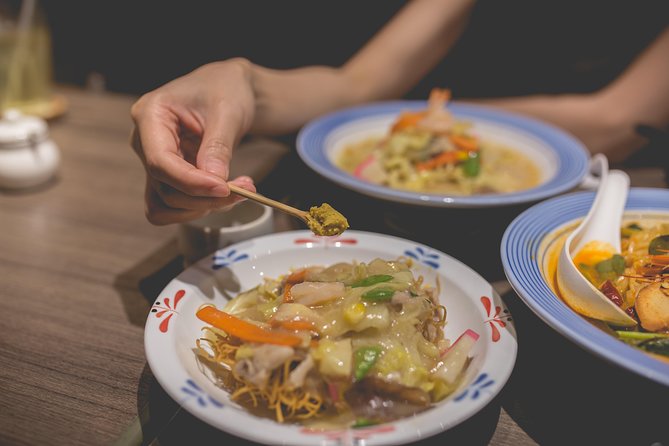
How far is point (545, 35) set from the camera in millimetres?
4250

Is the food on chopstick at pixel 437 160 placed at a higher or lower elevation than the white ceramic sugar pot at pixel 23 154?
higher

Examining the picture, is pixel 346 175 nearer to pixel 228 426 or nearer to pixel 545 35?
pixel 228 426

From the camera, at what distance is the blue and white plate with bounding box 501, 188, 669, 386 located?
993 millimetres

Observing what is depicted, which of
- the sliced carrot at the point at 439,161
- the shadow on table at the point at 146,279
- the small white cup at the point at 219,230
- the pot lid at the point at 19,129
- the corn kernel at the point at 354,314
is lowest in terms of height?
the shadow on table at the point at 146,279

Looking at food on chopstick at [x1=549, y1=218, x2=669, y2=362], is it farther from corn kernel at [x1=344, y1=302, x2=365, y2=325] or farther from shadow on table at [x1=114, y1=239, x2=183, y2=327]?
shadow on table at [x1=114, y1=239, x2=183, y2=327]

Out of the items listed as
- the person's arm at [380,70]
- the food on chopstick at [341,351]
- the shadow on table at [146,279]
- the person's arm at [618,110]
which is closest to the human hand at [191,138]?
the shadow on table at [146,279]

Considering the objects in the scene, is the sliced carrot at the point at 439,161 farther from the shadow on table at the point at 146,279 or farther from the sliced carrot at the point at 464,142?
the shadow on table at the point at 146,279

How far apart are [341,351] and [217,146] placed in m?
0.67

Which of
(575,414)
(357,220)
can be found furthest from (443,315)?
(357,220)

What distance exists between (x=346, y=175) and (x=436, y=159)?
563 mm

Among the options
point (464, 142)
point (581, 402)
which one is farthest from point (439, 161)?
point (581, 402)

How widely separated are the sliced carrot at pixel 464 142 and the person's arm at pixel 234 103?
678mm

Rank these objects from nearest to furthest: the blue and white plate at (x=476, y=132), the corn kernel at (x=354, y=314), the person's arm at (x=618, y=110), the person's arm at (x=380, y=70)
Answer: the corn kernel at (x=354, y=314) < the blue and white plate at (x=476, y=132) < the person's arm at (x=380, y=70) < the person's arm at (x=618, y=110)

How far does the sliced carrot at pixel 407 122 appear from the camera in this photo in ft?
8.06
